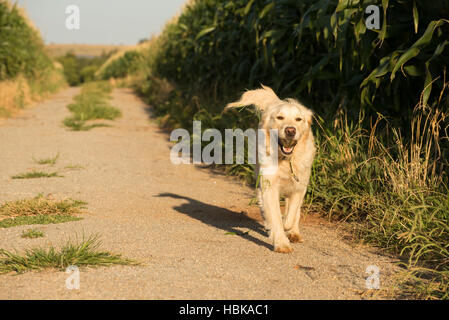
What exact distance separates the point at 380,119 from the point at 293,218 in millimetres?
1477

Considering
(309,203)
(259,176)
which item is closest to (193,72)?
(309,203)

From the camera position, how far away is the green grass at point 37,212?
3832 mm

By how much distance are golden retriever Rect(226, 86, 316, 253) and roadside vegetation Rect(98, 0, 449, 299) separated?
0.48 metres

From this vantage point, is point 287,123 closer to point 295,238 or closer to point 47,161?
point 295,238

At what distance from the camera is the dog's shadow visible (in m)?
3.91

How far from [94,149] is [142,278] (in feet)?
16.8

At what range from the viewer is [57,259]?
2863mm

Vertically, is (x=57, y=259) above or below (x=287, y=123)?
below

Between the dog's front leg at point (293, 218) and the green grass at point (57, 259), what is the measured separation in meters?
1.21
